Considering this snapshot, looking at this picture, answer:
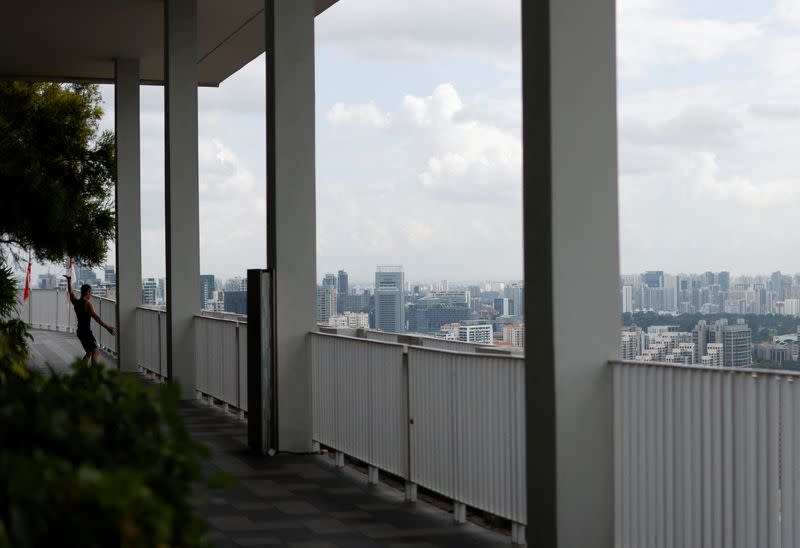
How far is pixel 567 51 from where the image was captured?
4824 millimetres

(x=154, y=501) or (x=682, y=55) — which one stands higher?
(x=682, y=55)

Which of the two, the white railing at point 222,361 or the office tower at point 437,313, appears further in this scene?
the white railing at point 222,361

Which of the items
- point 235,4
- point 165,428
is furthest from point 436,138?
point 165,428

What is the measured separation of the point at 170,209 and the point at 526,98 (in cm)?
769

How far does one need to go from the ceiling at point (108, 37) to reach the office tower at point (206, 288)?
3.17m

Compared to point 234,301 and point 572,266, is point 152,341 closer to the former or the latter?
point 234,301

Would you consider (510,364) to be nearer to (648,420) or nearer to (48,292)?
(648,420)

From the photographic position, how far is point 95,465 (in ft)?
6.23

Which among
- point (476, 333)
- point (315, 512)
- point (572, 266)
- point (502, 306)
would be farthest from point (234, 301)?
point (572, 266)

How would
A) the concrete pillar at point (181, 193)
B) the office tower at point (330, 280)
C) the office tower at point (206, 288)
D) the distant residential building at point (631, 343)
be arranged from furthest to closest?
the office tower at point (330, 280) < the office tower at point (206, 288) < the concrete pillar at point (181, 193) < the distant residential building at point (631, 343)

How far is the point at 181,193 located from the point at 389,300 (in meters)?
2.89

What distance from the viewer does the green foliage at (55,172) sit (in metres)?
18.6

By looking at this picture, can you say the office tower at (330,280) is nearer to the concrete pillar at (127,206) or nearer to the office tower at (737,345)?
the concrete pillar at (127,206)

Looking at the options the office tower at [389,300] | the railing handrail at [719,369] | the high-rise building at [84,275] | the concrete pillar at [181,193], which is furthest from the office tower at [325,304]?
the high-rise building at [84,275]
